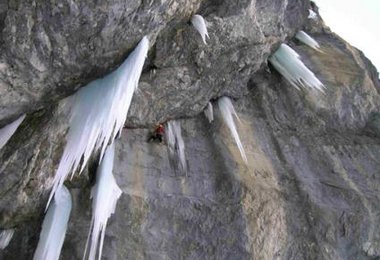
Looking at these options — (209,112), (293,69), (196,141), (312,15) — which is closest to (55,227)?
(196,141)

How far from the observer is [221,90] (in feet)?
33.0

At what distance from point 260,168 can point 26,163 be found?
403 cm

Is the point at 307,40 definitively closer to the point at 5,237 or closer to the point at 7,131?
the point at 7,131

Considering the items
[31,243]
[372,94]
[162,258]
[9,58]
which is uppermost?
[9,58]

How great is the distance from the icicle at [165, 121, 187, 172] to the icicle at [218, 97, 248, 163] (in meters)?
0.98

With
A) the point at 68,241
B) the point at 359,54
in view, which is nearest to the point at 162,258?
the point at 68,241

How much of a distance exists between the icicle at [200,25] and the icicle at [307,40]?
4.57 meters

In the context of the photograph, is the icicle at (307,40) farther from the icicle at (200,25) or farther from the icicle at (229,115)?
the icicle at (200,25)

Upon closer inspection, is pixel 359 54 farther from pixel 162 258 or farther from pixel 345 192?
pixel 162 258

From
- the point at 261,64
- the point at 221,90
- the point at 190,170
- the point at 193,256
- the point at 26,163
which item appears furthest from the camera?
the point at 261,64

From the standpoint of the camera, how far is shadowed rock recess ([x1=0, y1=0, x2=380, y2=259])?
23.3ft

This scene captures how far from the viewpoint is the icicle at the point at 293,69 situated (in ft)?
35.9

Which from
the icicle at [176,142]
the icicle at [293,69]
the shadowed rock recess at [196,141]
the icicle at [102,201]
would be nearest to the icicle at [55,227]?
the shadowed rock recess at [196,141]

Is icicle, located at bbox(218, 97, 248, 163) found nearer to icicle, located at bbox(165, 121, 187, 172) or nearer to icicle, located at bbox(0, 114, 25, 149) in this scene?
icicle, located at bbox(165, 121, 187, 172)
